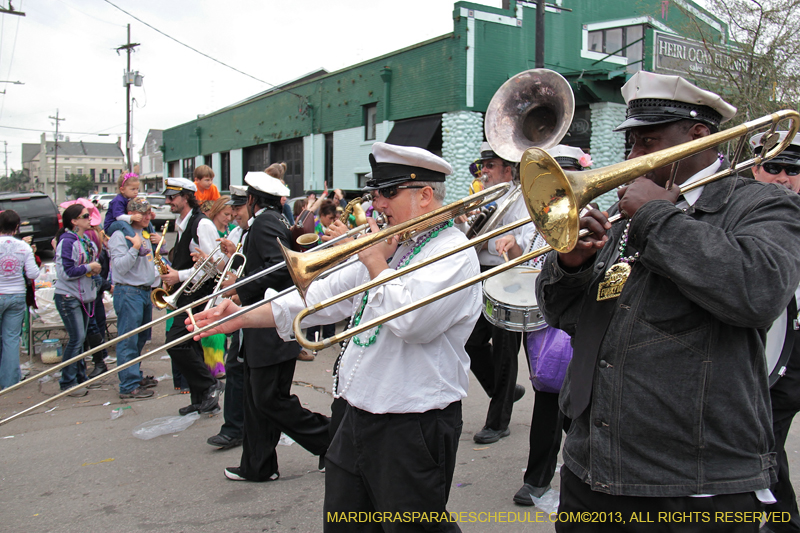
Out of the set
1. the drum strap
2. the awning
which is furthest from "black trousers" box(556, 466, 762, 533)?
the awning

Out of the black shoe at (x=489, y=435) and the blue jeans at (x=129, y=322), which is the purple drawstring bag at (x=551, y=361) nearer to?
the black shoe at (x=489, y=435)

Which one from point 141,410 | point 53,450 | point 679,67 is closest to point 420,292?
point 53,450

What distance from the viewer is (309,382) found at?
20.3 feet

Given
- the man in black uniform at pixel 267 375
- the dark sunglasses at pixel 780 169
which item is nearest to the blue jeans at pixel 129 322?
the man in black uniform at pixel 267 375

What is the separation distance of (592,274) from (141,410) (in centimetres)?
483

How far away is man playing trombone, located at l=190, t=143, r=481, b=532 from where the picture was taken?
87.9 inches

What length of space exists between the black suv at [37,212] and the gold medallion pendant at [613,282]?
56.0 ft

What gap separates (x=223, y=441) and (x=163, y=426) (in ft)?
2.73

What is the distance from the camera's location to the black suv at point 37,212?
15922 millimetres

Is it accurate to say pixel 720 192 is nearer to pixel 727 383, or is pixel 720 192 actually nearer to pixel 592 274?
pixel 592 274

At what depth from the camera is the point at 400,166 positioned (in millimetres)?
2514

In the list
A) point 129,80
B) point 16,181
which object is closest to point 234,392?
point 129,80

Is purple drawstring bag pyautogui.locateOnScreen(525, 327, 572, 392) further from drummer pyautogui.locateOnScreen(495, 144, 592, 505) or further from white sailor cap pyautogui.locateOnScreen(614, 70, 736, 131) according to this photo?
white sailor cap pyautogui.locateOnScreen(614, 70, 736, 131)

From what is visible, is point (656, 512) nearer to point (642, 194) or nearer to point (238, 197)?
point (642, 194)
